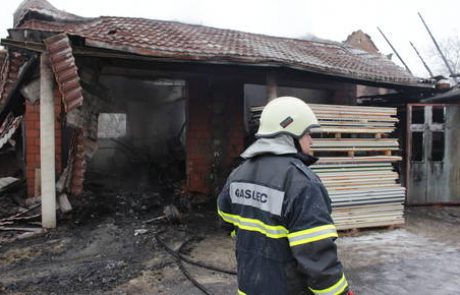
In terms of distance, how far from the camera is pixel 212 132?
8.55m

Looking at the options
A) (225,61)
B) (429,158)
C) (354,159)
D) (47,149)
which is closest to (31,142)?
(47,149)

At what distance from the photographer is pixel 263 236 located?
191 cm

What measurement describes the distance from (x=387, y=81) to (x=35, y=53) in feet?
22.5

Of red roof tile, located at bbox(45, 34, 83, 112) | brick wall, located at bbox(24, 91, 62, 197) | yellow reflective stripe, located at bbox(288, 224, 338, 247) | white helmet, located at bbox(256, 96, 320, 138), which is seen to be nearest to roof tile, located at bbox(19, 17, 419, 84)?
red roof tile, located at bbox(45, 34, 83, 112)

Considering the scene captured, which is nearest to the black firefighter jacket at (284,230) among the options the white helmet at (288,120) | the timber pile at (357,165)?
the white helmet at (288,120)

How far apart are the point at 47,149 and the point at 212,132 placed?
11.7 feet

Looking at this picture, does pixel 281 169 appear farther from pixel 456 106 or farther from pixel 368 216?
pixel 456 106

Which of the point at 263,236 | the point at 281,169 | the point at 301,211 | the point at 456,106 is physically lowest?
the point at 263,236

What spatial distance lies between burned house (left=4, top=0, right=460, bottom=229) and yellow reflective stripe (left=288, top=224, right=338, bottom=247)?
4435 mm

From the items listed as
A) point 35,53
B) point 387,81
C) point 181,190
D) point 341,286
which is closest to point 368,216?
point 387,81

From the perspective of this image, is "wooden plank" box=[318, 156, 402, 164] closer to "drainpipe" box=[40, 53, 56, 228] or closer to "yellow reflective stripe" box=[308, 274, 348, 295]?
"drainpipe" box=[40, 53, 56, 228]

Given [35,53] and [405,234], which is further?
[405,234]

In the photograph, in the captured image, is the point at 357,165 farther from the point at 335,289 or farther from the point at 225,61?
the point at 335,289

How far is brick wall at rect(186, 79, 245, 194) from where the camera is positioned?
838 centimetres
